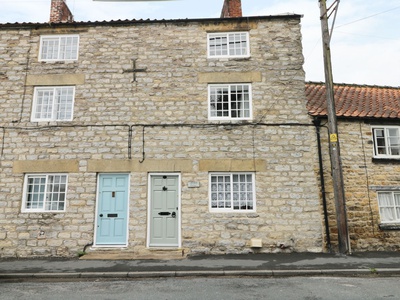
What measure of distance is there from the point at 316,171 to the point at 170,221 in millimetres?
5121

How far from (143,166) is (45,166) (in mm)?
3268

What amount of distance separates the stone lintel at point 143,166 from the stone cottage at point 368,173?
4723 mm

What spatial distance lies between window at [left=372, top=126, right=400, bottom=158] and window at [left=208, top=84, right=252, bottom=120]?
15.1ft

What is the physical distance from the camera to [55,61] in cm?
1072

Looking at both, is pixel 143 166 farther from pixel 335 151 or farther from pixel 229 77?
pixel 335 151

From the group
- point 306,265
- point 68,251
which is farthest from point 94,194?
point 306,265

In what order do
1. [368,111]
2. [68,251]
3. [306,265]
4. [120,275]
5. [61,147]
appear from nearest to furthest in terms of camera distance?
[120,275]
[306,265]
[68,251]
[61,147]
[368,111]

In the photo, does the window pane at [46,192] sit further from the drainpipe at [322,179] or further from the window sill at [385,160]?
the window sill at [385,160]

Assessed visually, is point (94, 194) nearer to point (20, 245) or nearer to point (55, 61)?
point (20, 245)

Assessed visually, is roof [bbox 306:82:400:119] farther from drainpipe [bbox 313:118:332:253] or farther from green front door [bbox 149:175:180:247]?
green front door [bbox 149:175:180:247]

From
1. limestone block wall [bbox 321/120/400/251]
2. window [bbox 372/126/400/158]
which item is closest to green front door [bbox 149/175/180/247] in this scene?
limestone block wall [bbox 321/120/400/251]

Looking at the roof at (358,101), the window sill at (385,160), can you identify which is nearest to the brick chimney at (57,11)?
the roof at (358,101)

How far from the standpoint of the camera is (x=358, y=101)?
11.7 m

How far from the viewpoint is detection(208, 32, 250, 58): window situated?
10.8m
